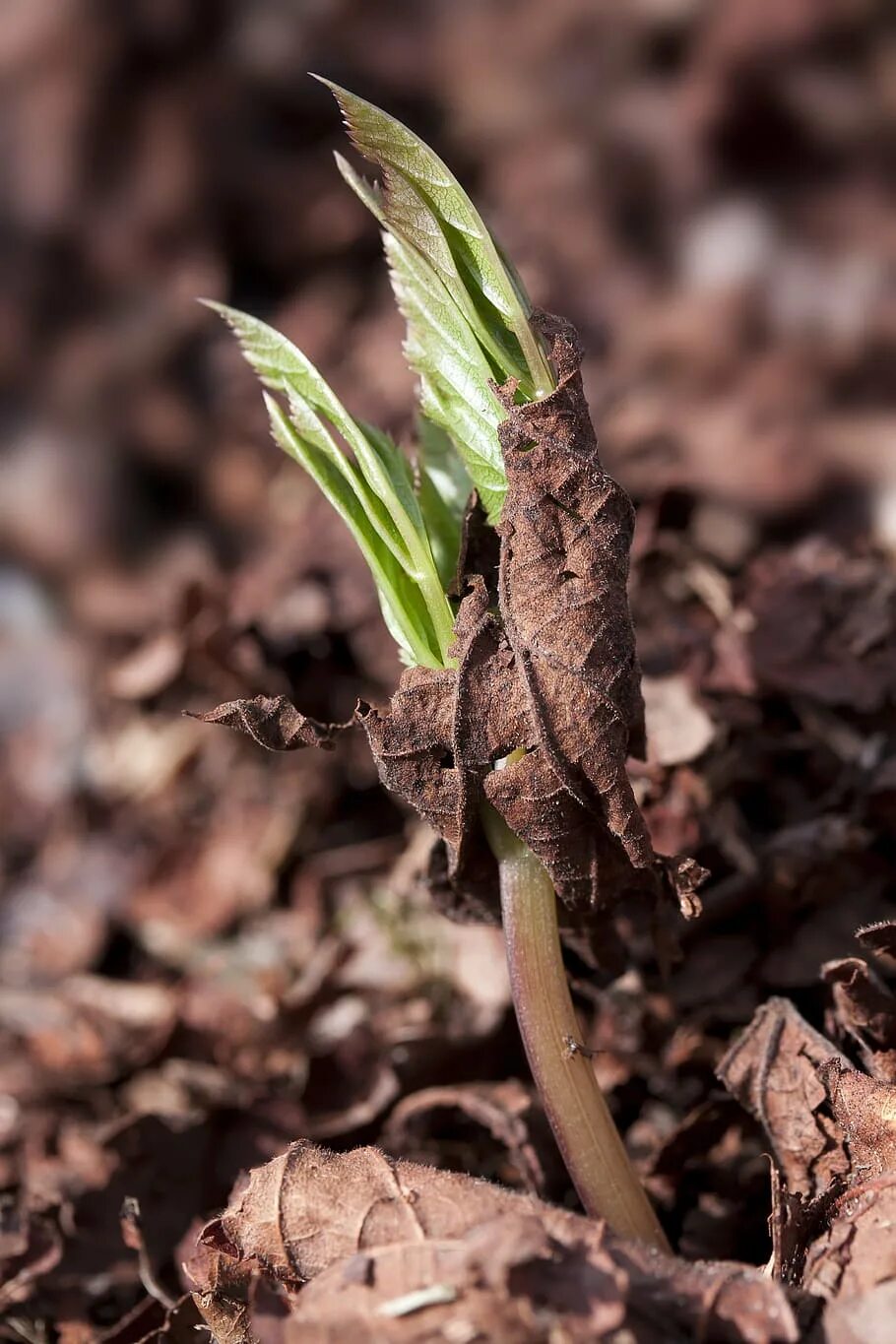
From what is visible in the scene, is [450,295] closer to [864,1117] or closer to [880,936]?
[880,936]

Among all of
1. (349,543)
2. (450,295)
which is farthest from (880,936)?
(349,543)

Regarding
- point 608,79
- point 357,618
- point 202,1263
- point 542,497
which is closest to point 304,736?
point 542,497

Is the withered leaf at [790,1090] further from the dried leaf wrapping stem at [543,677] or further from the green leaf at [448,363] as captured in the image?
the green leaf at [448,363]

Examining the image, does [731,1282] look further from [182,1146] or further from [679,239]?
[679,239]

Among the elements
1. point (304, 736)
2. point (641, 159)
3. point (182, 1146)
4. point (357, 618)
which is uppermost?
point (641, 159)

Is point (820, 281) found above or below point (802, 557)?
above

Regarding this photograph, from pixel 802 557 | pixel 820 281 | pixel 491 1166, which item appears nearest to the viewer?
pixel 491 1166
